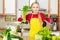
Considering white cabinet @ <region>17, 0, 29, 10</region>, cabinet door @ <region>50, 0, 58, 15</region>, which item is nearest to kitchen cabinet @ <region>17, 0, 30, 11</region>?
white cabinet @ <region>17, 0, 29, 10</region>

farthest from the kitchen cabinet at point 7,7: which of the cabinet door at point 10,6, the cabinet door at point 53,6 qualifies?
the cabinet door at point 53,6

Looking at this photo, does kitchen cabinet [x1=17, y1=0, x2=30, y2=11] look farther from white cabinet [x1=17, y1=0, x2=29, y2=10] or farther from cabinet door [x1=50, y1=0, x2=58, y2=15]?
cabinet door [x1=50, y1=0, x2=58, y2=15]

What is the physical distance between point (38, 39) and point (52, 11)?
113 inches

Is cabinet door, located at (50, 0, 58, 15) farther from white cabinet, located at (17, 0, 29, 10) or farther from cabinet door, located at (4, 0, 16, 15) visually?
cabinet door, located at (4, 0, 16, 15)

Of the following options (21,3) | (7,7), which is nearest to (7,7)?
(7,7)

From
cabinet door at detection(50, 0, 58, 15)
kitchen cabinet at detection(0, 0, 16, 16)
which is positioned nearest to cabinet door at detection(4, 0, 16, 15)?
kitchen cabinet at detection(0, 0, 16, 16)

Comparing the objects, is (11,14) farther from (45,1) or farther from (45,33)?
(45,33)

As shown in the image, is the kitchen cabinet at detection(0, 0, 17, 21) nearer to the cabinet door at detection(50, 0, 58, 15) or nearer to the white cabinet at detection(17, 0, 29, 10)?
the white cabinet at detection(17, 0, 29, 10)

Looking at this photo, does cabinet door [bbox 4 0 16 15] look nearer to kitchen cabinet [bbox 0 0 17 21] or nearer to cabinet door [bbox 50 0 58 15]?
kitchen cabinet [bbox 0 0 17 21]

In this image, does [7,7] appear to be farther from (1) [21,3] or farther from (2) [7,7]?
(1) [21,3]

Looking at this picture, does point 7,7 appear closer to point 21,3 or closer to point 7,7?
point 7,7

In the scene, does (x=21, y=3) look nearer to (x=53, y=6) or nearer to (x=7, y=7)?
(x=7, y=7)

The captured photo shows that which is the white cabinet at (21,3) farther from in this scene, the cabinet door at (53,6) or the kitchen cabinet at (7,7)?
the cabinet door at (53,6)

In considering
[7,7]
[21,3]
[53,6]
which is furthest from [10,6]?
[53,6]
